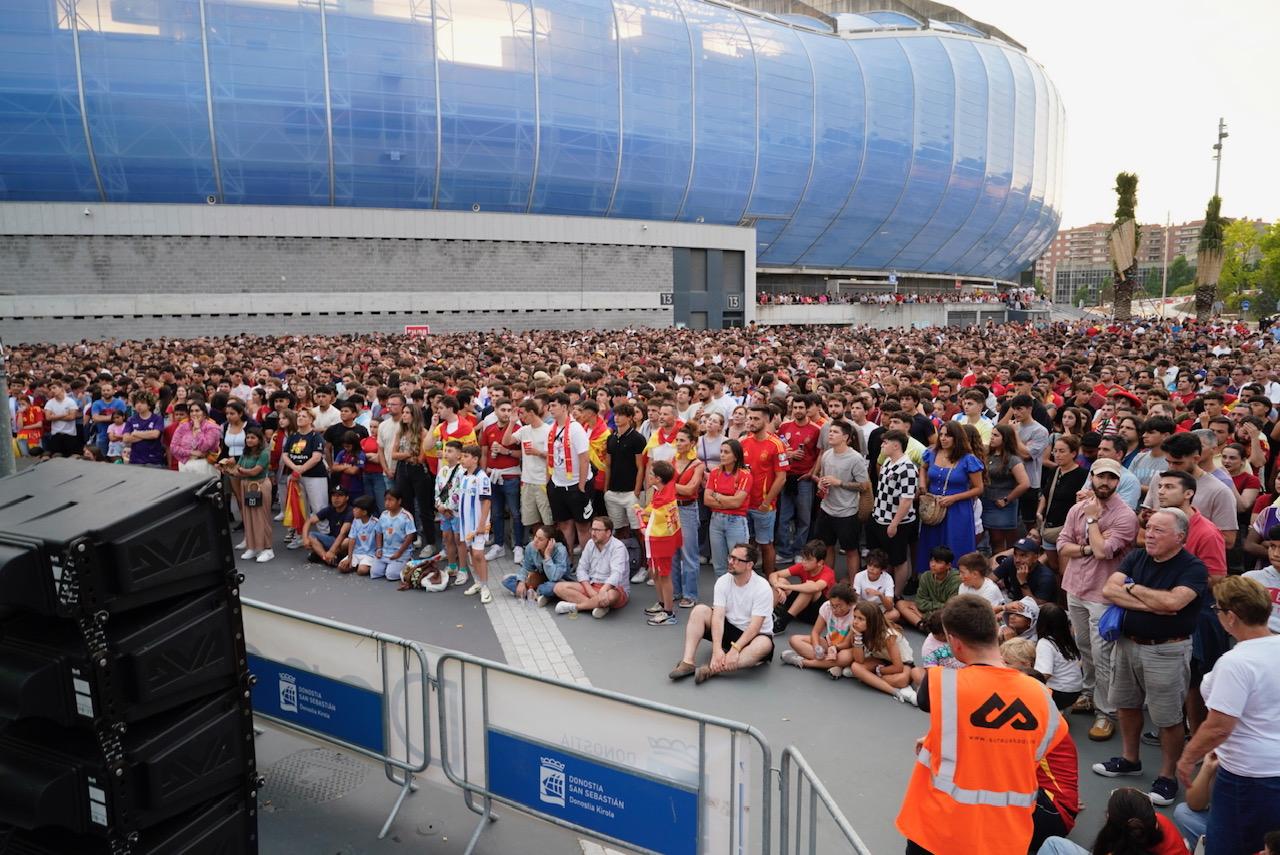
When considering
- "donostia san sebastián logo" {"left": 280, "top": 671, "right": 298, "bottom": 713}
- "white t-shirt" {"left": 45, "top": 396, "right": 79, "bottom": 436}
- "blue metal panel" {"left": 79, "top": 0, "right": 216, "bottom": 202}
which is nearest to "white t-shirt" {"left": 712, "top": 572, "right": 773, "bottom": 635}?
"donostia san sebastián logo" {"left": 280, "top": 671, "right": 298, "bottom": 713}

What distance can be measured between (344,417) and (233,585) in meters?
6.58

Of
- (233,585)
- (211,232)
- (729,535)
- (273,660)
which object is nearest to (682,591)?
(729,535)

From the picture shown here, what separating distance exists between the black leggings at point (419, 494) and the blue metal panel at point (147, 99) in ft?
119

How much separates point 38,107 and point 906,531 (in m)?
44.0

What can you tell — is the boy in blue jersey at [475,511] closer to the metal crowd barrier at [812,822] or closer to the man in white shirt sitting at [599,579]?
the man in white shirt sitting at [599,579]

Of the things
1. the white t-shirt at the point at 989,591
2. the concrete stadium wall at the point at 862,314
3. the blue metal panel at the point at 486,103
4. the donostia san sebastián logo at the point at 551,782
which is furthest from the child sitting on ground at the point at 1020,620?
the concrete stadium wall at the point at 862,314

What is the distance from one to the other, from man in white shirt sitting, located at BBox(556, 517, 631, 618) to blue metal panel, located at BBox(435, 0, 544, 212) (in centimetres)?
4014

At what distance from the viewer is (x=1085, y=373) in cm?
1342

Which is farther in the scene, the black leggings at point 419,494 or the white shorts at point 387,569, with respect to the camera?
the black leggings at point 419,494

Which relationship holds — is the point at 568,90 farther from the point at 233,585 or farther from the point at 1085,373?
the point at 233,585

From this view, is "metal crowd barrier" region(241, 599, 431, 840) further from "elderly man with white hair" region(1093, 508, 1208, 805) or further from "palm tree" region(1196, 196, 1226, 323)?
"palm tree" region(1196, 196, 1226, 323)

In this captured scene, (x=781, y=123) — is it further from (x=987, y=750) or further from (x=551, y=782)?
(x=987, y=750)

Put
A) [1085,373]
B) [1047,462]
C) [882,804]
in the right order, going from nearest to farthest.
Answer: [882,804], [1047,462], [1085,373]

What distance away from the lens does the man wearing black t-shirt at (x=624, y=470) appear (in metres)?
8.63
